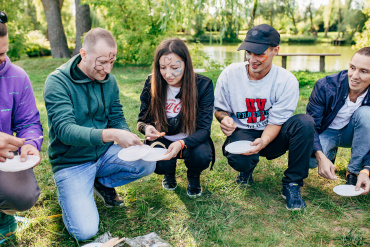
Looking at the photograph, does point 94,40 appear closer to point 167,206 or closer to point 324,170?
point 167,206

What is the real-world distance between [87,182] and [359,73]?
7.80 ft

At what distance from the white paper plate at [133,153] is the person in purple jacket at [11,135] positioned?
0.58 metres

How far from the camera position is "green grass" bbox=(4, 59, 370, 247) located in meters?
2.16

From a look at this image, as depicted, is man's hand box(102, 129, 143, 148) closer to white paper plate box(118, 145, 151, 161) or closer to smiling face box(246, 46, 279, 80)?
white paper plate box(118, 145, 151, 161)

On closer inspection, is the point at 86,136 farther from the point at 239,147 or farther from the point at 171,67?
the point at 239,147

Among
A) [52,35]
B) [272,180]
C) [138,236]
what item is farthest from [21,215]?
[52,35]

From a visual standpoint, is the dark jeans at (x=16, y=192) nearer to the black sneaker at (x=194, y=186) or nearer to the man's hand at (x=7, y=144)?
the man's hand at (x=7, y=144)

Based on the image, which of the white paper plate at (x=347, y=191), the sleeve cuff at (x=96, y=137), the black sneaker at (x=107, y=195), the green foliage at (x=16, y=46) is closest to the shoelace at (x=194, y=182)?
the black sneaker at (x=107, y=195)

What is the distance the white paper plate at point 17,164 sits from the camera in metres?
1.89

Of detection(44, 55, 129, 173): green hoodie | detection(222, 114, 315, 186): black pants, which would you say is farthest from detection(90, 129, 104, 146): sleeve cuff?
detection(222, 114, 315, 186): black pants

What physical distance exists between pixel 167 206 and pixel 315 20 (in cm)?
4111

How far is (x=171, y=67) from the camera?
2555mm

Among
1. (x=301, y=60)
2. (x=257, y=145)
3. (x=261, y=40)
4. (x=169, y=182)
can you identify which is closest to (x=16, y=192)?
(x=169, y=182)

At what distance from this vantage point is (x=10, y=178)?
2068 millimetres
